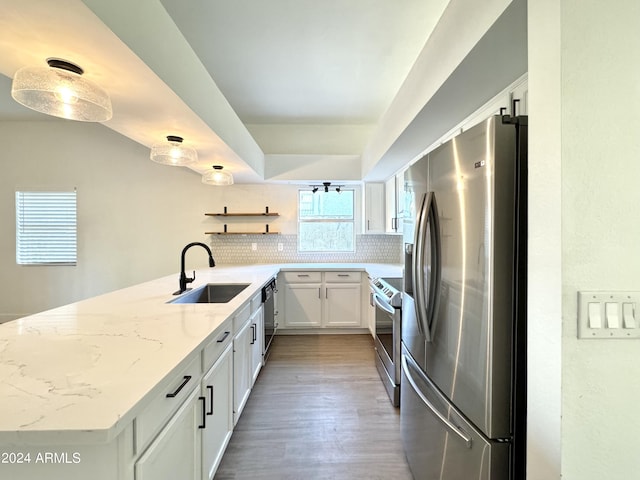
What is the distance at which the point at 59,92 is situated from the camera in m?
1.16

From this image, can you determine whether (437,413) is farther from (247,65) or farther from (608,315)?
(247,65)

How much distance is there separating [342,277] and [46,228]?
4.33m

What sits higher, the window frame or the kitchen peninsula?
the window frame

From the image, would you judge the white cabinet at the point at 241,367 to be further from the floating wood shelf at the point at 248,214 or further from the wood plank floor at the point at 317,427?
the floating wood shelf at the point at 248,214

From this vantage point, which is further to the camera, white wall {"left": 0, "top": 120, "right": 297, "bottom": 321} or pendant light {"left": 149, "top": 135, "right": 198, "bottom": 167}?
white wall {"left": 0, "top": 120, "right": 297, "bottom": 321}

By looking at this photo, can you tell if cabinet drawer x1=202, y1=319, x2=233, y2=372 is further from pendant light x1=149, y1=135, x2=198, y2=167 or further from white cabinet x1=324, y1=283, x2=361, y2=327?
white cabinet x1=324, y1=283, x2=361, y2=327

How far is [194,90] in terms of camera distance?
1.68 m

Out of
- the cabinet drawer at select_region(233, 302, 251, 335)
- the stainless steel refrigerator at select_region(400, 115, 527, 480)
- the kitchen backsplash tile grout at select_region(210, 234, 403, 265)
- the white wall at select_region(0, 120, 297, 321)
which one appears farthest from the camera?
the kitchen backsplash tile grout at select_region(210, 234, 403, 265)

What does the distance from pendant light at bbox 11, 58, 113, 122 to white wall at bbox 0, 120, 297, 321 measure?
2867 millimetres

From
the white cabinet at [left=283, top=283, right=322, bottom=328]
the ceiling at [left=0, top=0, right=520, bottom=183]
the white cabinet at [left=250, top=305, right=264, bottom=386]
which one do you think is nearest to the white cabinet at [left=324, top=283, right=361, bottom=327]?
the white cabinet at [left=283, top=283, right=322, bottom=328]

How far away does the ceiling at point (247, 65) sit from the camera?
3.59ft

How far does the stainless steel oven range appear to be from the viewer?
2.14 m

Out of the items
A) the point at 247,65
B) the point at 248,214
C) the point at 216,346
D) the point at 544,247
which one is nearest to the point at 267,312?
the point at 216,346

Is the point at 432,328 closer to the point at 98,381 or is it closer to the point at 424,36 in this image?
the point at 98,381
